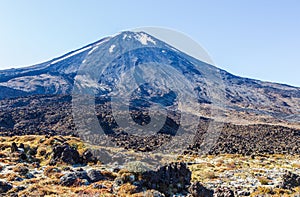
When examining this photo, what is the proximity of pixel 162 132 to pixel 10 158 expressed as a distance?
31.3 meters

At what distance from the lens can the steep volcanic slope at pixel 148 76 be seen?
104m

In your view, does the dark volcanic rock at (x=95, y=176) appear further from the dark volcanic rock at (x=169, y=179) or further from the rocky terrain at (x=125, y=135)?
the rocky terrain at (x=125, y=135)

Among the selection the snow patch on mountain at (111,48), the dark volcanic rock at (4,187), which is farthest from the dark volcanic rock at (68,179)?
the snow patch on mountain at (111,48)

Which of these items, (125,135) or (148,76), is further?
(148,76)

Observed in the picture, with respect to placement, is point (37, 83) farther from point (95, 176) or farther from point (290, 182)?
point (290, 182)

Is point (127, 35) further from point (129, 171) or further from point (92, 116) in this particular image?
point (129, 171)

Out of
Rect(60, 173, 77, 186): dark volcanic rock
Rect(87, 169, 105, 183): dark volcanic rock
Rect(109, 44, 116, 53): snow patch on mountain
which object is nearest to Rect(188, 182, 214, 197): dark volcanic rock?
Rect(87, 169, 105, 183): dark volcanic rock

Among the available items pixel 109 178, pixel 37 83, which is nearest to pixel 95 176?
Result: pixel 109 178

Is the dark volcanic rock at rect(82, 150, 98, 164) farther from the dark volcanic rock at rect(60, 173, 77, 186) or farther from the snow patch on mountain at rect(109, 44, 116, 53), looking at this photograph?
the snow patch on mountain at rect(109, 44, 116, 53)

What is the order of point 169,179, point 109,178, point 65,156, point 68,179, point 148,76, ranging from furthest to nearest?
1. point 148,76
2. point 65,156
3. point 109,178
4. point 169,179
5. point 68,179

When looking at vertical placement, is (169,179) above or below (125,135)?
above

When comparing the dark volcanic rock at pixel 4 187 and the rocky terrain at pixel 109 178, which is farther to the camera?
the rocky terrain at pixel 109 178

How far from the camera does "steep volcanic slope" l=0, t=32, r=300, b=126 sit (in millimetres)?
103562

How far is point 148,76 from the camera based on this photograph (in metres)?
138
